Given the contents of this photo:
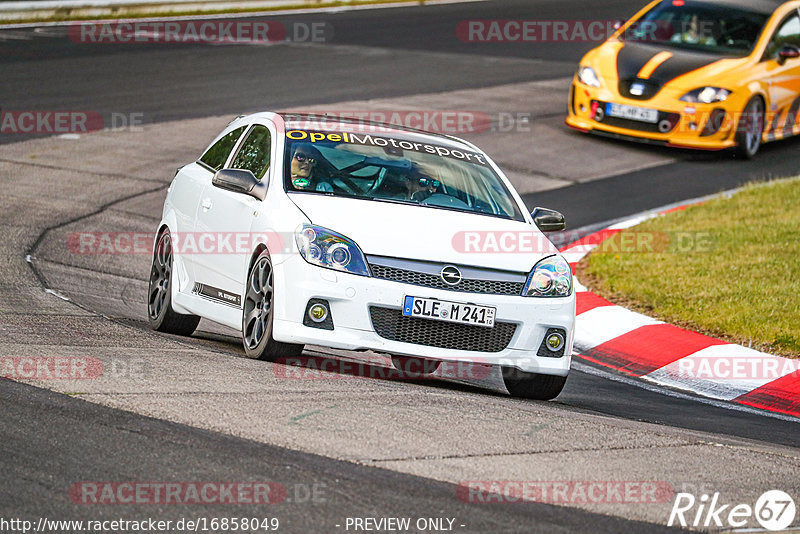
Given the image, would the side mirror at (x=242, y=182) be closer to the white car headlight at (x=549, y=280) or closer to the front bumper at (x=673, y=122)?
the white car headlight at (x=549, y=280)

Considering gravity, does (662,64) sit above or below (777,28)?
below

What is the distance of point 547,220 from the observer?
8.63 m

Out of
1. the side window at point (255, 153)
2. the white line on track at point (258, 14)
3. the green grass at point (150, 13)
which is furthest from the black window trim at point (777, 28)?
the green grass at point (150, 13)

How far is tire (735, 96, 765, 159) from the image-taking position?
1709 centimetres

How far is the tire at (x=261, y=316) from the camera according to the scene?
7.67 m

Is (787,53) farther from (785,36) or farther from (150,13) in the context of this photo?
(150,13)

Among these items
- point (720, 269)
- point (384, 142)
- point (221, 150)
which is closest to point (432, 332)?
point (384, 142)

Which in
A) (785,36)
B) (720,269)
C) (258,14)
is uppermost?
(785,36)

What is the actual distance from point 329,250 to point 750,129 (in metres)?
11.0

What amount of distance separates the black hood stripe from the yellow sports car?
0.5 inches

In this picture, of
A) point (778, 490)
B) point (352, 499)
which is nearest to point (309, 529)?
point (352, 499)

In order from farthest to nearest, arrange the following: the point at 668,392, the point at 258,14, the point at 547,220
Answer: the point at 258,14, the point at 668,392, the point at 547,220

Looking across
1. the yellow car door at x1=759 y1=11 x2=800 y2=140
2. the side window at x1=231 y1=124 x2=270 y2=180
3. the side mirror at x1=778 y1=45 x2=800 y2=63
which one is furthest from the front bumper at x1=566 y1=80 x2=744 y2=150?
the side window at x1=231 y1=124 x2=270 y2=180

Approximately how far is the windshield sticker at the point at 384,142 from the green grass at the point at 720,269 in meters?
2.54
